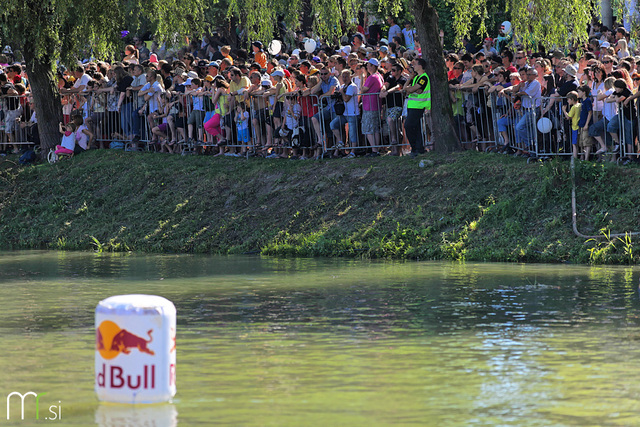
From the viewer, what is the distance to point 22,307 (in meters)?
Answer: 13.6

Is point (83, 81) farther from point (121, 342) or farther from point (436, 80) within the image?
point (121, 342)

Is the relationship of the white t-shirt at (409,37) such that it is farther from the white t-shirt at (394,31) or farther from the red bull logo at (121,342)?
the red bull logo at (121,342)

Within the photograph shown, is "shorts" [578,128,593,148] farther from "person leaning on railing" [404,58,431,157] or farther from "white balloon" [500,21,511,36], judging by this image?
"white balloon" [500,21,511,36]

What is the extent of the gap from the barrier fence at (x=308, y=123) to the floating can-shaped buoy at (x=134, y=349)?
497 inches

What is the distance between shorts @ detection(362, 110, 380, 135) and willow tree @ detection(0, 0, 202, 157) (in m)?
5.77

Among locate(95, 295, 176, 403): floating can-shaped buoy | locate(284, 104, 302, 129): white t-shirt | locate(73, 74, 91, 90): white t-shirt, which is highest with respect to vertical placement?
locate(73, 74, 91, 90): white t-shirt

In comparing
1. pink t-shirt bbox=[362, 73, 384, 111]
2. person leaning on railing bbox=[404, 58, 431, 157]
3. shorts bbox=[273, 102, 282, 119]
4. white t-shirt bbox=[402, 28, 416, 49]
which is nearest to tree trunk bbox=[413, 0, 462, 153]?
person leaning on railing bbox=[404, 58, 431, 157]

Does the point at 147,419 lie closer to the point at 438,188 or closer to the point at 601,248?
the point at 601,248

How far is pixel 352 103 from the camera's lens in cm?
2245

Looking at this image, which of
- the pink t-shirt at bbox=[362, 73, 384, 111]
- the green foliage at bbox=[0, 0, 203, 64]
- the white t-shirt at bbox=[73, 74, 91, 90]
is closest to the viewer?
the pink t-shirt at bbox=[362, 73, 384, 111]

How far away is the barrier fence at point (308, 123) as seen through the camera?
19.7m

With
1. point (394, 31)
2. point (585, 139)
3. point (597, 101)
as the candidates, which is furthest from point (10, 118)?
point (597, 101)

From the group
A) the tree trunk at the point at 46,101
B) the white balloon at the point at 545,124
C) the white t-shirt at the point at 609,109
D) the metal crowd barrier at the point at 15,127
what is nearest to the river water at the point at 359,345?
the white t-shirt at the point at 609,109

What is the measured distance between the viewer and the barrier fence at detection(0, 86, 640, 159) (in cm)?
1966
